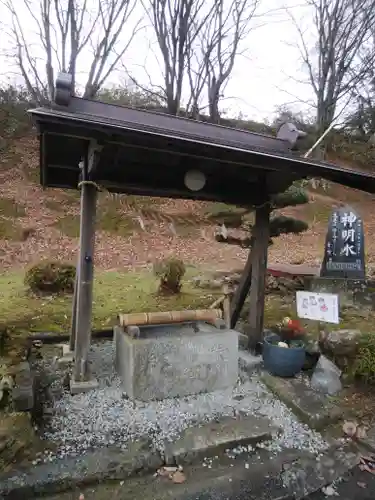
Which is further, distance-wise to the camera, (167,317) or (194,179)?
(194,179)

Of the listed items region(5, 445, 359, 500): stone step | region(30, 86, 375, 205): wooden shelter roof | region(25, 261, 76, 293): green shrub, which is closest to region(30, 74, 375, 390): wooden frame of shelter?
region(30, 86, 375, 205): wooden shelter roof

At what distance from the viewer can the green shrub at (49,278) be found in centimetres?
668

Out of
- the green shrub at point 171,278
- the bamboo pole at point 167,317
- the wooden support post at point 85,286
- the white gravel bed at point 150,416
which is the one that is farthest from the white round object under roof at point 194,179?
the green shrub at point 171,278

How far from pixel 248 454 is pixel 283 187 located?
2.68m

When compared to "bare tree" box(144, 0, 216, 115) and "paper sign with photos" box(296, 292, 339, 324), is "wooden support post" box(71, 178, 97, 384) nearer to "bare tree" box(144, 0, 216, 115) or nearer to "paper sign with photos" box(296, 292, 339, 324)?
"paper sign with photos" box(296, 292, 339, 324)

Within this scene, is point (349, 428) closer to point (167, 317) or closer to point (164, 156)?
point (167, 317)

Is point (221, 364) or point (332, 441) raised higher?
point (221, 364)

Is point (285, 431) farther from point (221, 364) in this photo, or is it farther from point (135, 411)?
point (135, 411)

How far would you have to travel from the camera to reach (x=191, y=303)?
250 inches

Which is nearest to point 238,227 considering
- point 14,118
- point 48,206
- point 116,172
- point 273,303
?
point 273,303

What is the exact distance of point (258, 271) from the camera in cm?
416

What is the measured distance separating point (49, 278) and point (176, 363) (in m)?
4.35

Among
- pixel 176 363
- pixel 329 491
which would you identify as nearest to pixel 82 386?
pixel 176 363

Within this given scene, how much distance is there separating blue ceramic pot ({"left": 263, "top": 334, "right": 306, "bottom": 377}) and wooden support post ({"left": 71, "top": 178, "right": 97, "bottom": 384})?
1857 mm
